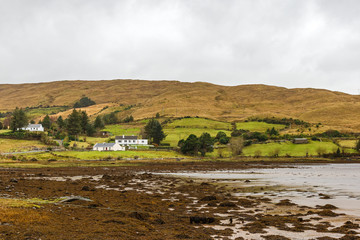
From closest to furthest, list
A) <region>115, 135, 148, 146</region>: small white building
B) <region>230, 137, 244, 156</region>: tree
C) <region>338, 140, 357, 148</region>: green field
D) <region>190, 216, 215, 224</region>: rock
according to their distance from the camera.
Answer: <region>190, 216, 215, 224</region>: rock < <region>230, 137, 244, 156</region>: tree < <region>338, 140, 357, 148</region>: green field < <region>115, 135, 148, 146</region>: small white building

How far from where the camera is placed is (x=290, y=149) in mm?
118812

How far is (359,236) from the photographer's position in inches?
640

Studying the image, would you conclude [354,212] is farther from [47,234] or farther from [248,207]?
[47,234]

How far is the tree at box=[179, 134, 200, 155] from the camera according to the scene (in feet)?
380

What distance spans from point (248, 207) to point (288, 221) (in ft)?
17.8

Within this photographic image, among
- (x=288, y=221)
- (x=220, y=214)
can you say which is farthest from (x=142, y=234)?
(x=288, y=221)

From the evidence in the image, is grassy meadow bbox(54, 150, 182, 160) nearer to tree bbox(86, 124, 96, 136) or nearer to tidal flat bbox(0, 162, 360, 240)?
tree bbox(86, 124, 96, 136)

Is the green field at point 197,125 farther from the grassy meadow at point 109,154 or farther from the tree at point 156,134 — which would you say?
the grassy meadow at point 109,154

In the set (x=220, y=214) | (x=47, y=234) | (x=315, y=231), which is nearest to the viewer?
(x=47, y=234)

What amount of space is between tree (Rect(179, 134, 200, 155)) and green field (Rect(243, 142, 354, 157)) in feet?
59.1

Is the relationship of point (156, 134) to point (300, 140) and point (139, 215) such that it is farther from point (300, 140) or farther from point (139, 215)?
point (139, 215)

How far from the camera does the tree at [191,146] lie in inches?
4560

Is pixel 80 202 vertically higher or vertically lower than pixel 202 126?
lower

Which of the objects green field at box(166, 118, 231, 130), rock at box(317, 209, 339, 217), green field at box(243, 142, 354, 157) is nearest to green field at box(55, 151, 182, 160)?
green field at box(243, 142, 354, 157)
